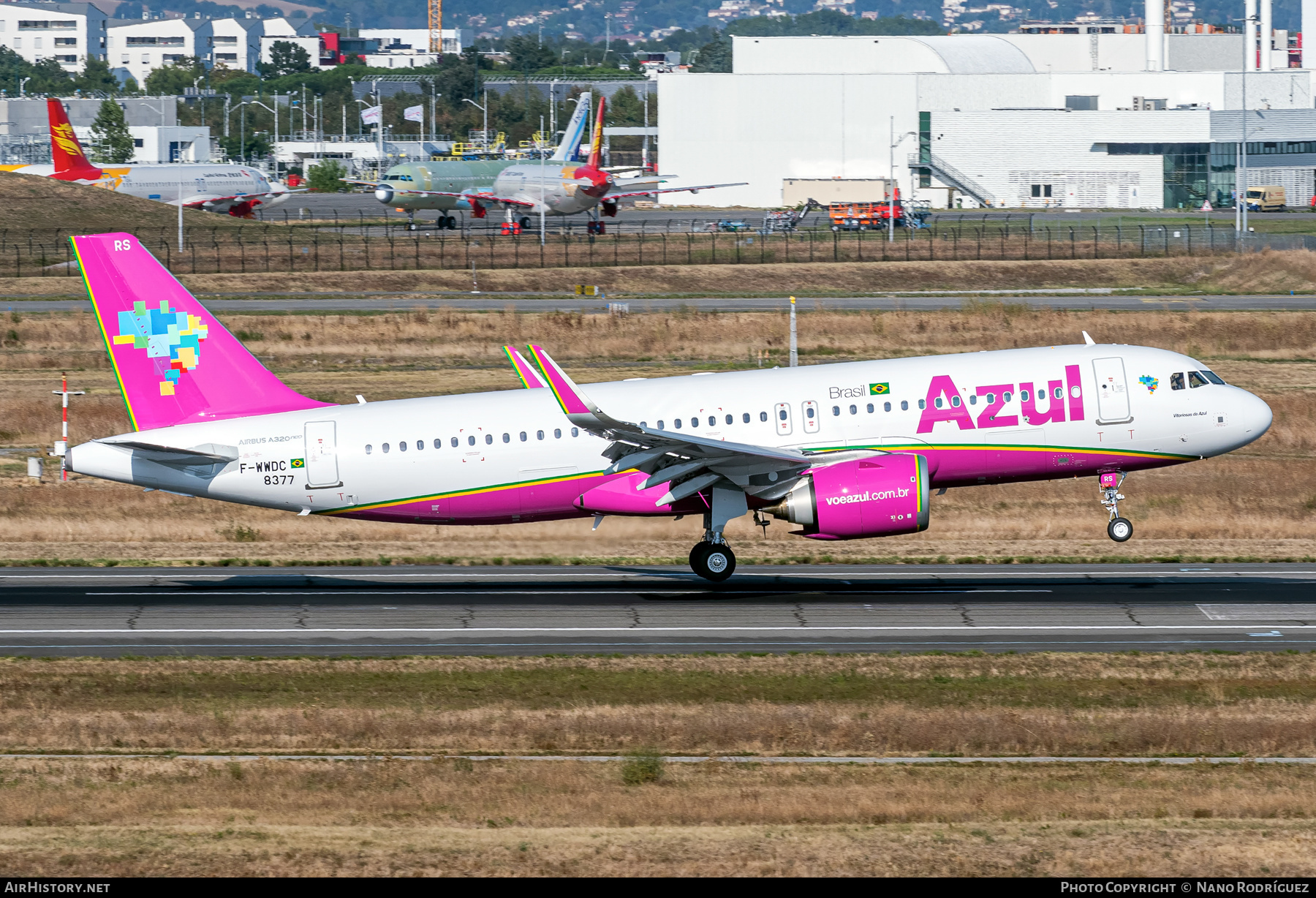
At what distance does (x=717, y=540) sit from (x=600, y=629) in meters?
4.56

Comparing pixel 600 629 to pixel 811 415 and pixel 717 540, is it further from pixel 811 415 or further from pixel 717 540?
pixel 811 415

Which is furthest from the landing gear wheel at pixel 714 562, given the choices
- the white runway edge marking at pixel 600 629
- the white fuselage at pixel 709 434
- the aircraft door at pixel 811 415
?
the white runway edge marking at pixel 600 629

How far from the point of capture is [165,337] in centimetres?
3516

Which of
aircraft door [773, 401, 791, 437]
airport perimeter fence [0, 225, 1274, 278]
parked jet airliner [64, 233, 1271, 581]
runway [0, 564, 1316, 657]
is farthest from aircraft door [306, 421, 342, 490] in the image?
airport perimeter fence [0, 225, 1274, 278]

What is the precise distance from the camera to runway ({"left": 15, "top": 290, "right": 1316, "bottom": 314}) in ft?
273

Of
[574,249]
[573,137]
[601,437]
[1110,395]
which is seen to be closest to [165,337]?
[601,437]

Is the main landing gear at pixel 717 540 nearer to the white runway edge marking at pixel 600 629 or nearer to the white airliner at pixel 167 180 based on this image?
the white runway edge marking at pixel 600 629

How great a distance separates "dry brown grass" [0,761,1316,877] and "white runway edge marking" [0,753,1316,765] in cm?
Result: 39

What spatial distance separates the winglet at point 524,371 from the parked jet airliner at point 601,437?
272 millimetres

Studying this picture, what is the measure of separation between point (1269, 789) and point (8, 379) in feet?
183

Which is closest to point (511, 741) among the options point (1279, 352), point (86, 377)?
point (86, 377)

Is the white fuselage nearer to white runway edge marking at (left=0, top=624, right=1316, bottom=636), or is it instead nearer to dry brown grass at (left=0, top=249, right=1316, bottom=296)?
white runway edge marking at (left=0, top=624, right=1316, bottom=636)

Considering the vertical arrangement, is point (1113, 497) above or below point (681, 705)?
above

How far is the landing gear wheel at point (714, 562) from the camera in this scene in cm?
3481
